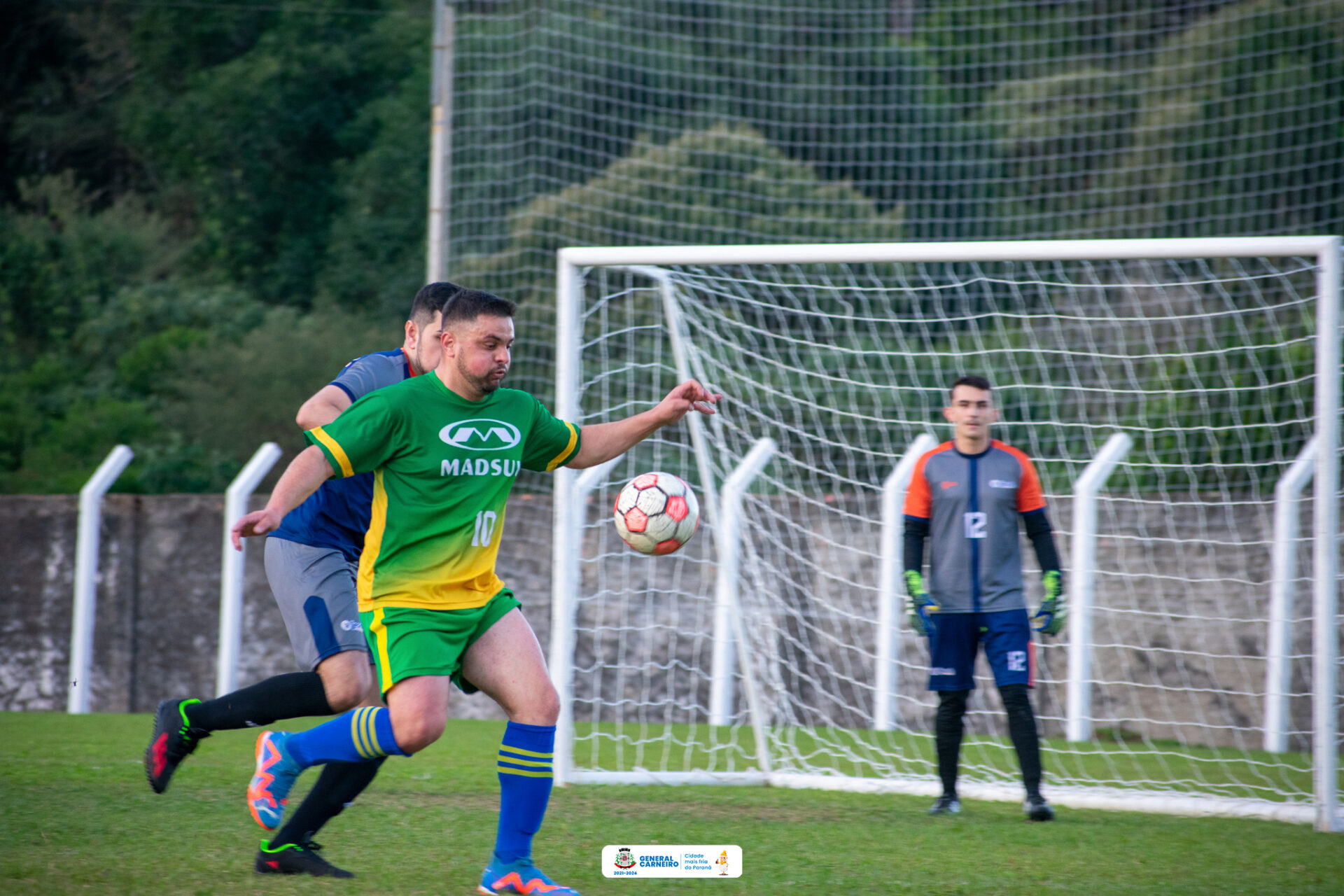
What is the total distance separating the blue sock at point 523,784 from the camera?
3.70m

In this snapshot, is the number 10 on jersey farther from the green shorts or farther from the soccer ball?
the soccer ball

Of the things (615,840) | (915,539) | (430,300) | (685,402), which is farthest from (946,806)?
(430,300)

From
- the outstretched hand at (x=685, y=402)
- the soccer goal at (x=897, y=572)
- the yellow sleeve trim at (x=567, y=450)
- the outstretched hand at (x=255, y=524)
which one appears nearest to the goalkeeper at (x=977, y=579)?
the soccer goal at (x=897, y=572)

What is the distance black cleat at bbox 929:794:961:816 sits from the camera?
5.38 meters

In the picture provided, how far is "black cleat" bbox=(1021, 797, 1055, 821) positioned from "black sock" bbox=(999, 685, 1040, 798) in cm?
2

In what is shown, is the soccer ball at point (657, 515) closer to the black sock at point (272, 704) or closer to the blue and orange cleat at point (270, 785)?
the black sock at point (272, 704)

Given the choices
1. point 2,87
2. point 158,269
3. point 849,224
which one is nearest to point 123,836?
point 849,224

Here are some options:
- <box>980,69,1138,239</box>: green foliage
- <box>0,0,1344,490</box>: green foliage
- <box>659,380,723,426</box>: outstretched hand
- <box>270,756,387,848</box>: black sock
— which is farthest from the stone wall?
<box>980,69,1138,239</box>: green foliage

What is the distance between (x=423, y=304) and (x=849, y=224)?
1054 centimetres

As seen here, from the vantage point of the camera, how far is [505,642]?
12.6ft

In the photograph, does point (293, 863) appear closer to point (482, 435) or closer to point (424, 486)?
point (424, 486)

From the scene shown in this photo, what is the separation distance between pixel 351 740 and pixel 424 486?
0.76 m

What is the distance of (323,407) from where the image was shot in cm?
409

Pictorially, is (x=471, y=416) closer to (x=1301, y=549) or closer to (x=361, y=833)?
(x=361, y=833)
